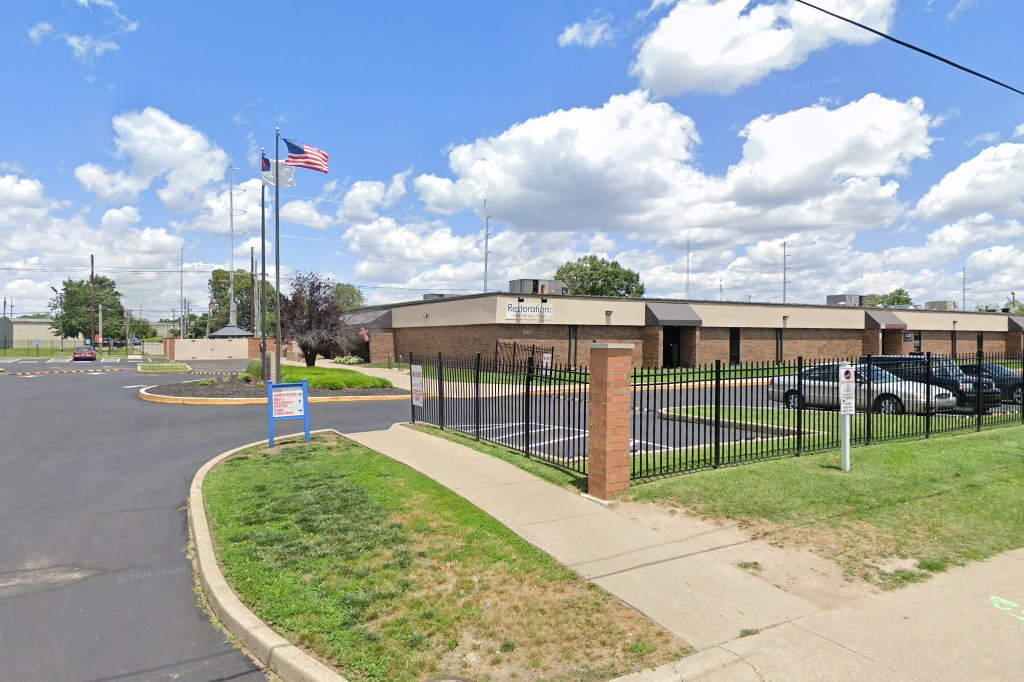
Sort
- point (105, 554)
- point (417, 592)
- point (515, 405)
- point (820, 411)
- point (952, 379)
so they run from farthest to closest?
point (952, 379), point (820, 411), point (515, 405), point (105, 554), point (417, 592)

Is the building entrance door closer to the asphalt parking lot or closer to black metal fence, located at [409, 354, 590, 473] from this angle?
black metal fence, located at [409, 354, 590, 473]

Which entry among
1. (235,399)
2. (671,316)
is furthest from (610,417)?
(671,316)

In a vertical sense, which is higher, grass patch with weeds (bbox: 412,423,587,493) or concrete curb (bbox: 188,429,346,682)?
grass patch with weeds (bbox: 412,423,587,493)

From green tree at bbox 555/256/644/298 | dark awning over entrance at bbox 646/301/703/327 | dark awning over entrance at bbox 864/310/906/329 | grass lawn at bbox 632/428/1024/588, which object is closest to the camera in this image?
grass lawn at bbox 632/428/1024/588

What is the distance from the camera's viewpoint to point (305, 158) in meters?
19.2

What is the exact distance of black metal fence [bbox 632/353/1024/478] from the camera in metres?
9.66

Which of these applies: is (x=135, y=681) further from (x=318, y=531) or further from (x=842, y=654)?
(x=842, y=654)

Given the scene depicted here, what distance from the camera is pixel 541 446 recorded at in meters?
11.1

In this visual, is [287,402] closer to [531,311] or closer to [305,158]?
[305,158]

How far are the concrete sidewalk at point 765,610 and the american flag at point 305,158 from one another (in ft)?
50.3

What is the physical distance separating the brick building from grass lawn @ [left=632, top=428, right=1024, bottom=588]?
20006 millimetres

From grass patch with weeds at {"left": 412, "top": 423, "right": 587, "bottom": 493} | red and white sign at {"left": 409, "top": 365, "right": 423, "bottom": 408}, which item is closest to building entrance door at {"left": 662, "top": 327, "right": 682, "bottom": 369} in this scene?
red and white sign at {"left": 409, "top": 365, "right": 423, "bottom": 408}

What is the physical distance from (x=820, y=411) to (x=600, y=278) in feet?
226

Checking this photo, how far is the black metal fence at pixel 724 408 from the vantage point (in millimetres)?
9453
